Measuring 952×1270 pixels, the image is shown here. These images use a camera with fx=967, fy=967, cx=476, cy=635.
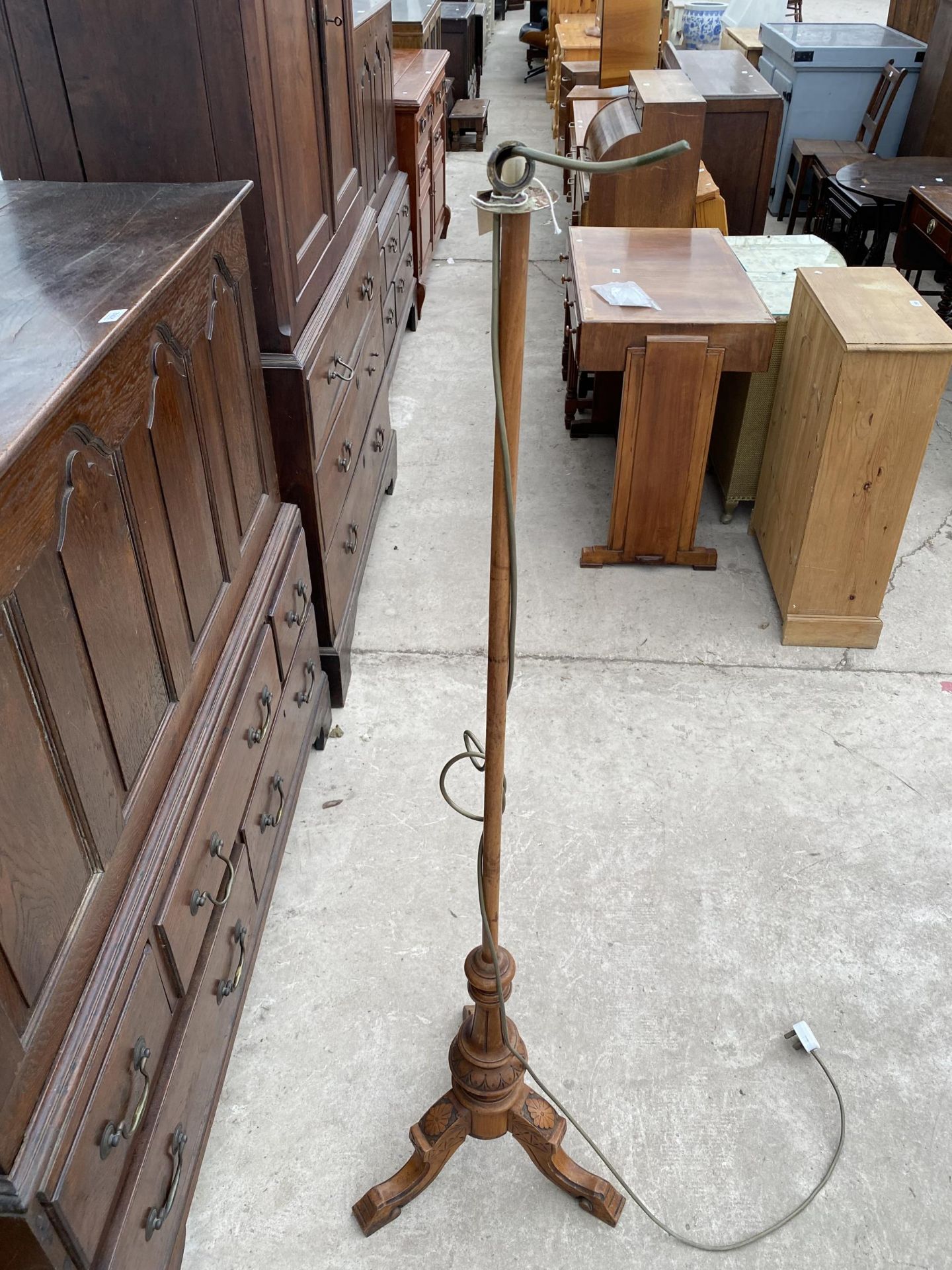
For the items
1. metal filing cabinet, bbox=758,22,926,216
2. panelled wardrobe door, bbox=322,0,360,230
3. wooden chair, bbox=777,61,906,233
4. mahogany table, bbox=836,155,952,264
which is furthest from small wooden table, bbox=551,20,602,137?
panelled wardrobe door, bbox=322,0,360,230

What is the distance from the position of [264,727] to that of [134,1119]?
831 mm

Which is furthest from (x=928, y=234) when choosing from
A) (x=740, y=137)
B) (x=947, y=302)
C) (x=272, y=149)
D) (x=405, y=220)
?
(x=272, y=149)

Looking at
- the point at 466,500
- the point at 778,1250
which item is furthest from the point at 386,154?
the point at 778,1250

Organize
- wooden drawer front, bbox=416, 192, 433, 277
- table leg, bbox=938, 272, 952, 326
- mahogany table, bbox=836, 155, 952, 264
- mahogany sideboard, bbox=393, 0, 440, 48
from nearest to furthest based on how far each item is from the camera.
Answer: table leg, bbox=938, 272, 952, 326 → mahogany table, bbox=836, 155, 952, 264 → wooden drawer front, bbox=416, 192, 433, 277 → mahogany sideboard, bbox=393, 0, 440, 48

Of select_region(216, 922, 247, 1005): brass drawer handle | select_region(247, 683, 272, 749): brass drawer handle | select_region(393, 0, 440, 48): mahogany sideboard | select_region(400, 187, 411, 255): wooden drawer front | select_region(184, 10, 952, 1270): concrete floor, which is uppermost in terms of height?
select_region(393, 0, 440, 48): mahogany sideboard

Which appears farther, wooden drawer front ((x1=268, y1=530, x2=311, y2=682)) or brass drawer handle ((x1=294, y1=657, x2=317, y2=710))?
brass drawer handle ((x1=294, y1=657, x2=317, y2=710))

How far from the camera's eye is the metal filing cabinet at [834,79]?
20.5ft

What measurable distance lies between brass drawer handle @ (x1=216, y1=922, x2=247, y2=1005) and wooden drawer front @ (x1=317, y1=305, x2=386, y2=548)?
1.06 m

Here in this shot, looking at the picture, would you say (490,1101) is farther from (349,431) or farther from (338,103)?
(338,103)

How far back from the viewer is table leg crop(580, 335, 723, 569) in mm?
3078

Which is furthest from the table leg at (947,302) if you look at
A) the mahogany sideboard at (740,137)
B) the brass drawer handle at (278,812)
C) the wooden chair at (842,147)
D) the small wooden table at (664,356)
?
the brass drawer handle at (278,812)

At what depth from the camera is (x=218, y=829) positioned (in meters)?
1.74

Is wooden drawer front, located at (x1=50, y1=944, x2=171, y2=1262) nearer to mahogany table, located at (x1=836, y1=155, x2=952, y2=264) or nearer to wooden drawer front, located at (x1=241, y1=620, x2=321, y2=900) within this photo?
wooden drawer front, located at (x1=241, y1=620, x2=321, y2=900)

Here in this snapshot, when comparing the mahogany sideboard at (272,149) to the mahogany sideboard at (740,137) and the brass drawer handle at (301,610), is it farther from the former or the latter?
the mahogany sideboard at (740,137)
